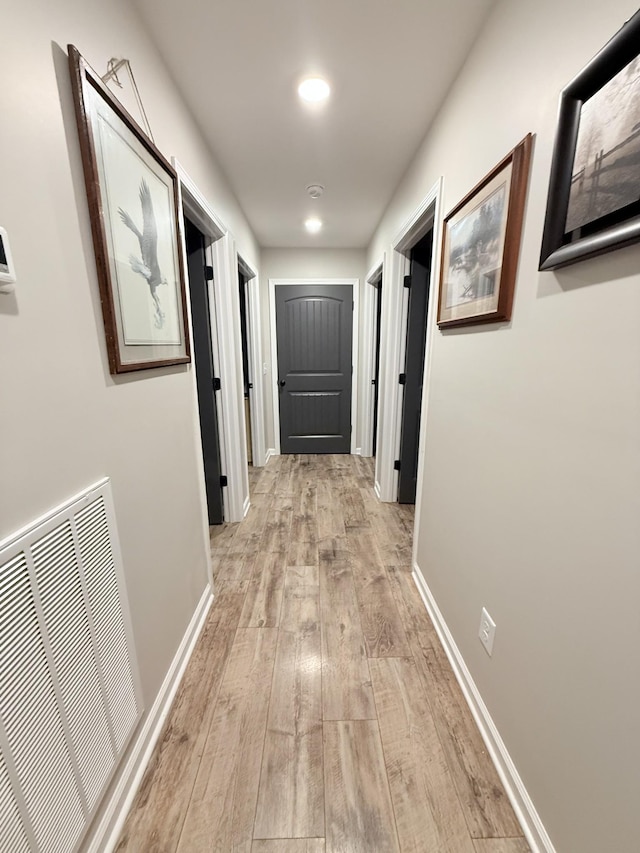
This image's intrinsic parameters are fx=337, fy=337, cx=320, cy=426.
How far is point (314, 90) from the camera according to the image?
1.44m

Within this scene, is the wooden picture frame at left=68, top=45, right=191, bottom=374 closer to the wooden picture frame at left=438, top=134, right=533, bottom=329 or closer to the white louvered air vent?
the white louvered air vent

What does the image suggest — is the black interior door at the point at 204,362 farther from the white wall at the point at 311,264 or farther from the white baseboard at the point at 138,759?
the white wall at the point at 311,264

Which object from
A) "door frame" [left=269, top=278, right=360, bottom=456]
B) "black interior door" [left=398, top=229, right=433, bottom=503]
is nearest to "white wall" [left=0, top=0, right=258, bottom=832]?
"black interior door" [left=398, top=229, right=433, bottom=503]

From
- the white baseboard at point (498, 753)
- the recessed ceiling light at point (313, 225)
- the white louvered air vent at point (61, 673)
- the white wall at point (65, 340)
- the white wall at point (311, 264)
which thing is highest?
the recessed ceiling light at point (313, 225)

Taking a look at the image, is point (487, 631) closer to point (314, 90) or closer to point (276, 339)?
point (314, 90)

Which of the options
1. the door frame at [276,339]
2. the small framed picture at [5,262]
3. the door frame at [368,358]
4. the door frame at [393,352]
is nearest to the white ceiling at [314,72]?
the door frame at [393,352]

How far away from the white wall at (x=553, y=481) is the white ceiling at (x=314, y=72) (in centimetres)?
21

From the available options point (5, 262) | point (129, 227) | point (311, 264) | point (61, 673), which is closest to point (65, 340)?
point (5, 262)

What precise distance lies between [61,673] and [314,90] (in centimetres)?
216

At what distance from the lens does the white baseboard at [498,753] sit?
895 mm

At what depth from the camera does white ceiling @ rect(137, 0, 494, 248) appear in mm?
1116

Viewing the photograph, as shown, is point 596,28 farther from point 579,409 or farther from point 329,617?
point 329,617

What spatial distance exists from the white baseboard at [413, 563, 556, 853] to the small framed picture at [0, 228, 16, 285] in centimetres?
176

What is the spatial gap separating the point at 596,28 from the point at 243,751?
214cm
